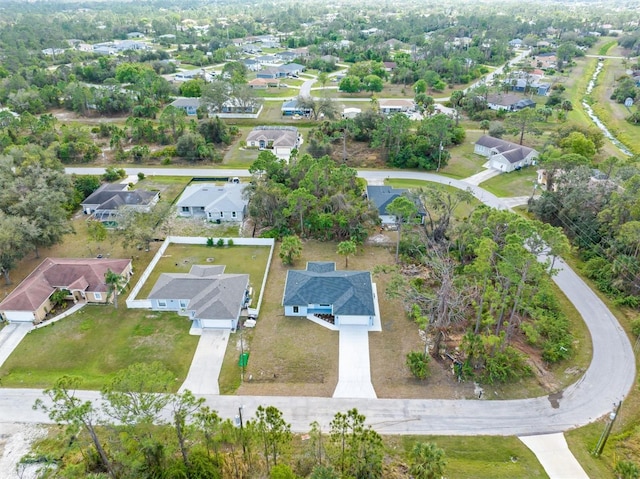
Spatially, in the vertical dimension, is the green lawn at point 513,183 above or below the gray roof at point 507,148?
below

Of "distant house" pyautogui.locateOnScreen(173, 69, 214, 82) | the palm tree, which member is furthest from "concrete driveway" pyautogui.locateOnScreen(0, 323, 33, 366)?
"distant house" pyautogui.locateOnScreen(173, 69, 214, 82)

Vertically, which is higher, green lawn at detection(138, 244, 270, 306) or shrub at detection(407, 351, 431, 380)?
shrub at detection(407, 351, 431, 380)

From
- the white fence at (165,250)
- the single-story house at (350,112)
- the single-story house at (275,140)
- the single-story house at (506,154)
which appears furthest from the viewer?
the single-story house at (350,112)

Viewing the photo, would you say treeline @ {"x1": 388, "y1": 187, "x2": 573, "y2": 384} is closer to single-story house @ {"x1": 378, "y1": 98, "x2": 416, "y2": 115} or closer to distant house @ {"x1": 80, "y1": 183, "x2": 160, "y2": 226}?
distant house @ {"x1": 80, "y1": 183, "x2": 160, "y2": 226}

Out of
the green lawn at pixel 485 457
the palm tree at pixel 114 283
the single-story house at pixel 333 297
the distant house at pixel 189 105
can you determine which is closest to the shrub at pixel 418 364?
the green lawn at pixel 485 457

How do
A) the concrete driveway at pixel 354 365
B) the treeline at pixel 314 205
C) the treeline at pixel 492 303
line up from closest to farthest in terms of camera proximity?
the concrete driveway at pixel 354 365, the treeline at pixel 492 303, the treeline at pixel 314 205

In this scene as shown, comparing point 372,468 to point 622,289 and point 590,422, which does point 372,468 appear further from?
point 622,289

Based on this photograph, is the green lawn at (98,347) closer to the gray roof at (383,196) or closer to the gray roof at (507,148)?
the gray roof at (383,196)
